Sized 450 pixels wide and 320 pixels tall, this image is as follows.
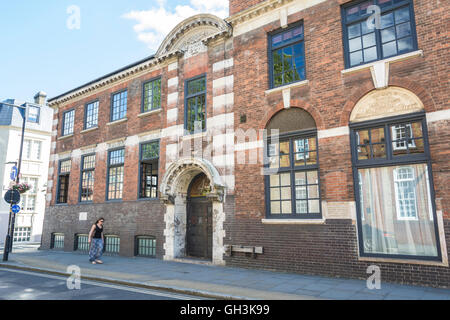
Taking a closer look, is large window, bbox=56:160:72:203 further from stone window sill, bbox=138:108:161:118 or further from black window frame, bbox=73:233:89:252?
stone window sill, bbox=138:108:161:118

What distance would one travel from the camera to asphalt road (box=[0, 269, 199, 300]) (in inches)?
297

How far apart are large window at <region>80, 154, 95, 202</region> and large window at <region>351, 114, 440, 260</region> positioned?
14.2 metres

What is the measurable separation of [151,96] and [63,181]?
28.8 feet

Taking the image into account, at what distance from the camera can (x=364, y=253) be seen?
9141 mm

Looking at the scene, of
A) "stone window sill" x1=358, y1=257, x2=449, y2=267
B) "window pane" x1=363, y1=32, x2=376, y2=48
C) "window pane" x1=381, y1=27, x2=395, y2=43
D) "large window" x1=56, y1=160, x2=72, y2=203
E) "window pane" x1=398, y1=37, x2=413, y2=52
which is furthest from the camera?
"large window" x1=56, y1=160, x2=72, y2=203

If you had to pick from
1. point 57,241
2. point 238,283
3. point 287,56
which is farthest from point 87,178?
point 287,56

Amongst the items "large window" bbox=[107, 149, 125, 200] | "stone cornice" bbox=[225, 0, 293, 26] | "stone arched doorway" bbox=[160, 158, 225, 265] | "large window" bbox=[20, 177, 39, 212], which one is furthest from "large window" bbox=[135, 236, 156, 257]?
"large window" bbox=[20, 177, 39, 212]

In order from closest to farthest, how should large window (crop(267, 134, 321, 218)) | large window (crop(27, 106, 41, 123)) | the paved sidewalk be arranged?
the paved sidewalk, large window (crop(267, 134, 321, 218)), large window (crop(27, 106, 41, 123))

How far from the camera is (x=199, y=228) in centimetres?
1383

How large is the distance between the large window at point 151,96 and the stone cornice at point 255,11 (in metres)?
5.02

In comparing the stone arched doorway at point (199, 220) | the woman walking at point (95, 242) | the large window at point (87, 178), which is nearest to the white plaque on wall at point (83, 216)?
the large window at point (87, 178)

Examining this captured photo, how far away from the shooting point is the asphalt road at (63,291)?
7535mm
